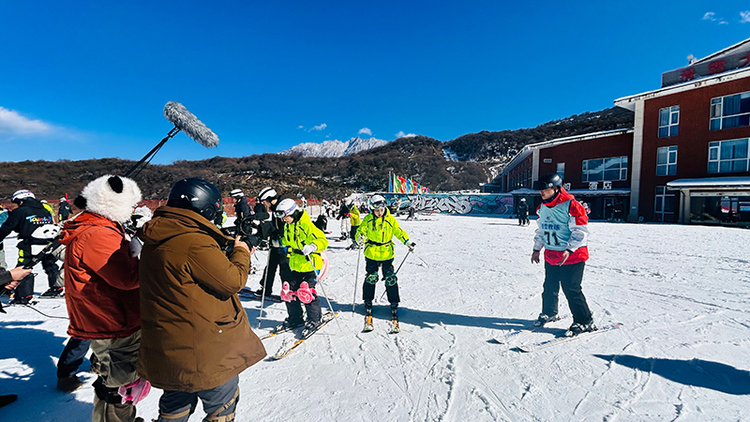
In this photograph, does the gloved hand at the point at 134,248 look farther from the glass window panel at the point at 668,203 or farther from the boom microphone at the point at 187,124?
the glass window panel at the point at 668,203

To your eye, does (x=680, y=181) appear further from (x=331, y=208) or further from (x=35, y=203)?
(x=35, y=203)

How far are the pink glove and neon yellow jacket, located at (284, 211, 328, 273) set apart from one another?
2.08 metres

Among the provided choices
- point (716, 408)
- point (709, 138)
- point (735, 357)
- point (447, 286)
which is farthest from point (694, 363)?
point (709, 138)

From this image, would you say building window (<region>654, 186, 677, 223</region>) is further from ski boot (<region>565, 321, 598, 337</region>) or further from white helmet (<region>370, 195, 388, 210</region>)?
white helmet (<region>370, 195, 388, 210</region>)

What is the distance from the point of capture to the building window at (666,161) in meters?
22.0

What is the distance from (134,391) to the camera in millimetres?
1954

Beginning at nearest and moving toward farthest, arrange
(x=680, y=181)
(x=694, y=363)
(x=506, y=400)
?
→ (x=506, y=400) → (x=694, y=363) → (x=680, y=181)

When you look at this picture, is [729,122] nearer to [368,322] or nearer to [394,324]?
[394,324]

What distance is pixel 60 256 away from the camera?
3.92 meters

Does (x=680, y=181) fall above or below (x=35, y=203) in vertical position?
above

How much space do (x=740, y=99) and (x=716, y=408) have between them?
2750 cm

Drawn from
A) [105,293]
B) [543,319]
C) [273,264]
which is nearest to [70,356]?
[105,293]

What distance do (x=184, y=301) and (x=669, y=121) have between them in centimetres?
3064

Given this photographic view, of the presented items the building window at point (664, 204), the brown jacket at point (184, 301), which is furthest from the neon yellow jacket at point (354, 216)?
the building window at point (664, 204)
